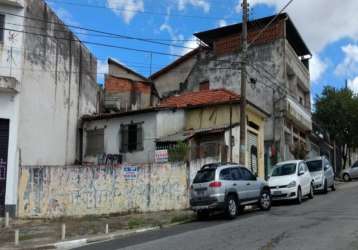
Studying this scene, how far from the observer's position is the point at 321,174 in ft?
84.2

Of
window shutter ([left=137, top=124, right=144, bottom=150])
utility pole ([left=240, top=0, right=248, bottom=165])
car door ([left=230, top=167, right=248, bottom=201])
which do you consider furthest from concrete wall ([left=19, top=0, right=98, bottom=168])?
car door ([left=230, top=167, right=248, bottom=201])

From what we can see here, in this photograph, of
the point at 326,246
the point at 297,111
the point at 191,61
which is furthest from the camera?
the point at 191,61

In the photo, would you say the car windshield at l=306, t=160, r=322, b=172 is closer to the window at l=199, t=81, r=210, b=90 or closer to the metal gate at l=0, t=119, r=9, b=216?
the window at l=199, t=81, r=210, b=90

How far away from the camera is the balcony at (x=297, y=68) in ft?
118

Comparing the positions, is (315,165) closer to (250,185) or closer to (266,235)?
(250,185)

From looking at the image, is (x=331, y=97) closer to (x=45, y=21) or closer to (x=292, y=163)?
(x=292, y=163)

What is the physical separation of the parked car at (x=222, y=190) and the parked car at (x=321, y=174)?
8308 mm

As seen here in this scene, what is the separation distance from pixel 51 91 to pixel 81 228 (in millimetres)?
9253

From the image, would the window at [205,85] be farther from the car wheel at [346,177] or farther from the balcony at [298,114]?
the car wheel at [346,177]

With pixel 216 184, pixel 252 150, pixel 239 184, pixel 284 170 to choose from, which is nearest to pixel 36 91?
pixel 216 184

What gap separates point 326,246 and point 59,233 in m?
8.57

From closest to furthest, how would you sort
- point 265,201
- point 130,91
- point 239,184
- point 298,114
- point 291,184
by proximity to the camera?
point 239,184, point 265,201, point 291,184, point 130,91, point 298,114

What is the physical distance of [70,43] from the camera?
25141mm

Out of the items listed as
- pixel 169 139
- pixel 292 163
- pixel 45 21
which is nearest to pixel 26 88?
pixel 45 21
